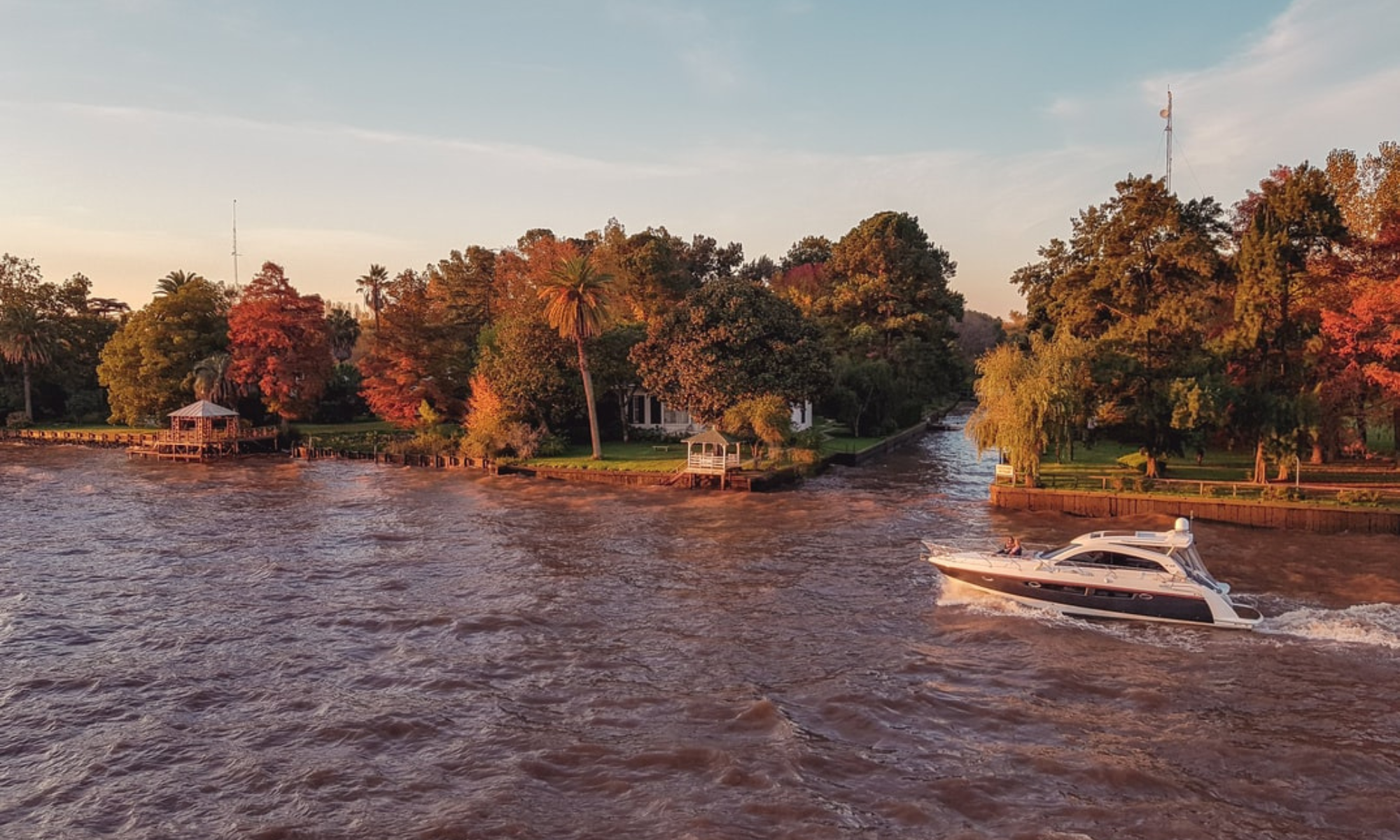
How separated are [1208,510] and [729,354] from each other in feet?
82.7

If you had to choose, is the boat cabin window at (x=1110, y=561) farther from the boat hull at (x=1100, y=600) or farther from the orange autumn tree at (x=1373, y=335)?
the orange autumn tree at (x=1373, y=335)

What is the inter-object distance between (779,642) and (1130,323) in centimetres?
2952

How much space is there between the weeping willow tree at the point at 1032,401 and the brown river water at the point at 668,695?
587 cm

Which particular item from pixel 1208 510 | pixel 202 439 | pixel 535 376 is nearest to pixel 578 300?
pixel 535 376

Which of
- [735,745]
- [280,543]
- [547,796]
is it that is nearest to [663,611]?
[735,745]

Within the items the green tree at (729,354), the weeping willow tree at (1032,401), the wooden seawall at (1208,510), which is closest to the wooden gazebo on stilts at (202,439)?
the green tree at (729,354)

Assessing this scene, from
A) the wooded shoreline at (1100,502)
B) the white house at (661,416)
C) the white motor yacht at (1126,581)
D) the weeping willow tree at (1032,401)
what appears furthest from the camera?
the white house at (661,416)

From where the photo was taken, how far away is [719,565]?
27.7m

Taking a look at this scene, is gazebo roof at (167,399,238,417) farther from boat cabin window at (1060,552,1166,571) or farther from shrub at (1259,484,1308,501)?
shrub at (1259,484,1308,501)

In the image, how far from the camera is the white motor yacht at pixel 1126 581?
→ 805 inches

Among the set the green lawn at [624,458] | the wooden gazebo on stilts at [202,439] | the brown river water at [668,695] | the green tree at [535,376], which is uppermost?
the green tree at [535,376]

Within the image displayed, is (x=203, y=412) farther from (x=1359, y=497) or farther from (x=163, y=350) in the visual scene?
(x=1359, y=497)

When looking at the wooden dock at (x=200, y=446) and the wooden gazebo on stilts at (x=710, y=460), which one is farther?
the wooden dock at (x=200, y=446)

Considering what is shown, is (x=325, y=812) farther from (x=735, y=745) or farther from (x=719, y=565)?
(x=719, y=565)
